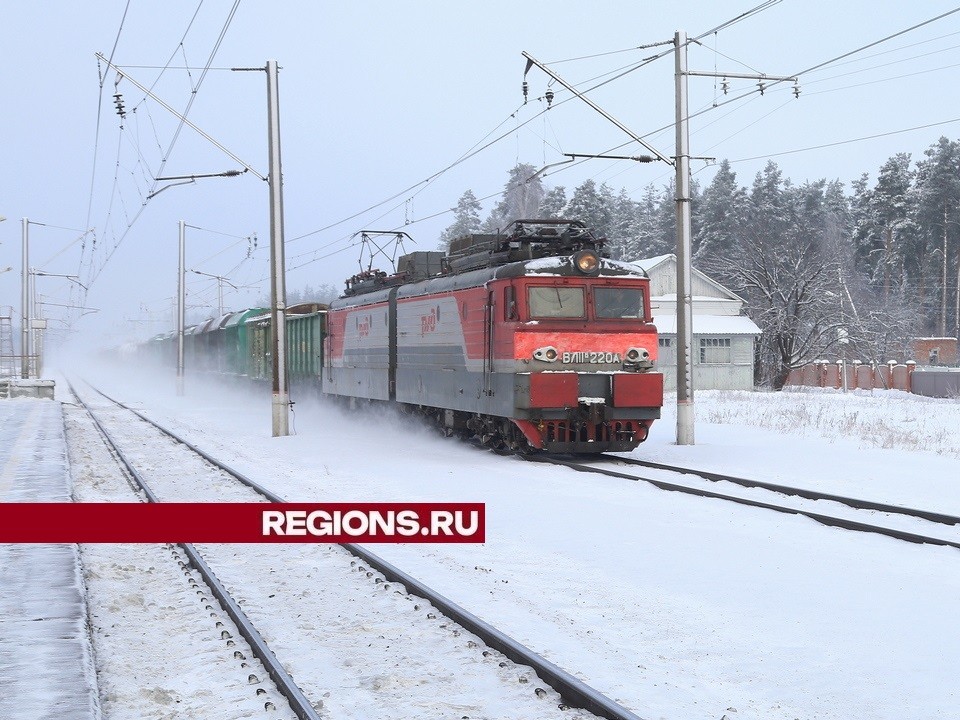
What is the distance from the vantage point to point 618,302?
55.4 ft

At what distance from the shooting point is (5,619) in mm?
7105

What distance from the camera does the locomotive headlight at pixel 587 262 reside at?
54.9ft

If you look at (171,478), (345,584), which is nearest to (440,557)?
(345,584)

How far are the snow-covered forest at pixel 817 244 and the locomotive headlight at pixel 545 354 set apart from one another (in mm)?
34636

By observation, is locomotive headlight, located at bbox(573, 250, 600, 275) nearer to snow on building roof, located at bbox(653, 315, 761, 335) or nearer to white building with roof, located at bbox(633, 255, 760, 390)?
snow on building roof, located at bbox(653, 315, 761, 335)

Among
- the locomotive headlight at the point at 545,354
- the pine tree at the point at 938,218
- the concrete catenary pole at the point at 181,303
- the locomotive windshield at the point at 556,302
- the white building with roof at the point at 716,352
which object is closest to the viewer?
the locomotive headlight at the point at 545,354

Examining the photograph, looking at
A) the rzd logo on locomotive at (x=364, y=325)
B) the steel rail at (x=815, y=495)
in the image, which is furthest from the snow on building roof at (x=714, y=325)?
the steel rail at (x=815, y=495)

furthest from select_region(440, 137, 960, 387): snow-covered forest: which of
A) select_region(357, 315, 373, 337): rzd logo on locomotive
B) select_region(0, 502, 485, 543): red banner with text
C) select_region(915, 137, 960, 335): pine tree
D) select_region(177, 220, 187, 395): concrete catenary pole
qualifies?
select_region(0, 502, 485, 543): red banner with text

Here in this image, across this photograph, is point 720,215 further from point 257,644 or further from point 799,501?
point 257,644

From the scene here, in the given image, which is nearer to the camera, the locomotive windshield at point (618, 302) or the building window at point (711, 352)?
the locomotive windshield at point (618, 302)

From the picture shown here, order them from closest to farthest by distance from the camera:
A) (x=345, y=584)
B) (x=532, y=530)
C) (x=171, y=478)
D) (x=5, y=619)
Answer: (x=5, y=619), (x=345, y=584), (x=532, y=530), (x=171, y=478)

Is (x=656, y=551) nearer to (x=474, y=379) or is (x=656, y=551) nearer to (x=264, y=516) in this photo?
(x=264, y=516)

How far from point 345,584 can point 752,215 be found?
9349 centimetres

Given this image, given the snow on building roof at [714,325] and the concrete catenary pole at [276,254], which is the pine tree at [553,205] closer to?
the snow on building roof at [714,325]
